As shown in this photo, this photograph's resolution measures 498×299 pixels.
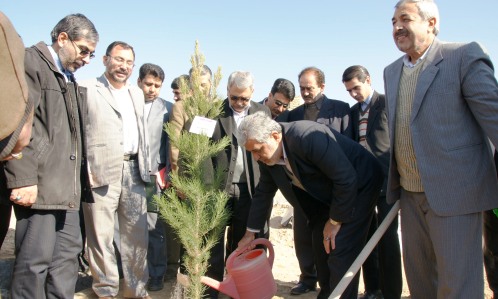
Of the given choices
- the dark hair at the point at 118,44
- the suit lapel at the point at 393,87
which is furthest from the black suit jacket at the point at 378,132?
the dark hair at the point at 118,44

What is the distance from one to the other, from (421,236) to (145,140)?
8.19 feet

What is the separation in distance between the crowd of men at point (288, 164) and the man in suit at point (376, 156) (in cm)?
1

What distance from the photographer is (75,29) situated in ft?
10.1

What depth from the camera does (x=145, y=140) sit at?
4.05 m

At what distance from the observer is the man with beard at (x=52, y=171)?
2693 mm

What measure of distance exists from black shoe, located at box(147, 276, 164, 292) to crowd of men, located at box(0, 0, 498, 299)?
0.02m

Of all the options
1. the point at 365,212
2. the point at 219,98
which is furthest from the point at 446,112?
the point at 219,98

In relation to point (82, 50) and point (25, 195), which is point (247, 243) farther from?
point (82, 50)

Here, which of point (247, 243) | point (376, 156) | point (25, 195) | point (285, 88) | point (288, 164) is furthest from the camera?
point (285, 88)

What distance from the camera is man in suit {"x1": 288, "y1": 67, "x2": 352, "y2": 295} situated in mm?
4465

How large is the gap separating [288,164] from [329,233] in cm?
60

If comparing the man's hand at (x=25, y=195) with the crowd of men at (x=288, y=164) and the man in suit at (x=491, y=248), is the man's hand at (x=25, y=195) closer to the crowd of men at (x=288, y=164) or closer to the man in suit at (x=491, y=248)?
the crowd of men at (x=288, y=164)

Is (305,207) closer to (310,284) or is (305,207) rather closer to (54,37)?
(310,284)

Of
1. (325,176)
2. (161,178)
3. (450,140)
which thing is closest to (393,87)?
(450,140)
